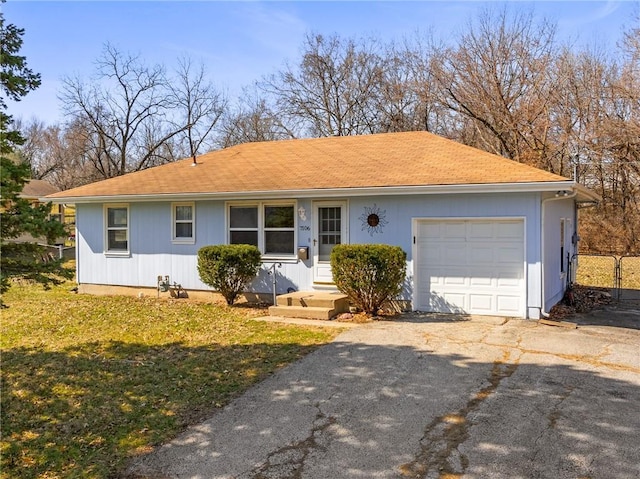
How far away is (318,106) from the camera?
29656mm

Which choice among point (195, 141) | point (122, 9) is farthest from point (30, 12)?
point (195, 141)

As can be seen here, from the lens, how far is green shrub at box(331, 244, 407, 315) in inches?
372

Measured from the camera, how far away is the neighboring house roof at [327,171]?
9.92 m

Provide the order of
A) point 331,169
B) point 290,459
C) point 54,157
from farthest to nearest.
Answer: point 54,157 < point 331,169 < point 290,459

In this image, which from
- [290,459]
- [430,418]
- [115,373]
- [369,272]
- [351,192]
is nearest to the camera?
[290,459]

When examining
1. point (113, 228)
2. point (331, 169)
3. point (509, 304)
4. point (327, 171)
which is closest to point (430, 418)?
point (509, 304)

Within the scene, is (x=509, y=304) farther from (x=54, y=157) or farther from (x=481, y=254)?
(x=54, y=157)

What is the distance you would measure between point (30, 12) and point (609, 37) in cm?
2367

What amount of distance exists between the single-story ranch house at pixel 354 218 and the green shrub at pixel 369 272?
64 cm

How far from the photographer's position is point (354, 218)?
10609 mm

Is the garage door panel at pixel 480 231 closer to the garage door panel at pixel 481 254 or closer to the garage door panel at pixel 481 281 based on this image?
the garage door panel at pixel 481 254

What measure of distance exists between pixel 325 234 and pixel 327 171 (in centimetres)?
158

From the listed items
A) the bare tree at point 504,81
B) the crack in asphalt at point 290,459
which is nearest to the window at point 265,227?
the crack in asphalt at point 290,459

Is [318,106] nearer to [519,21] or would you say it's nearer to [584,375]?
[519,21]
